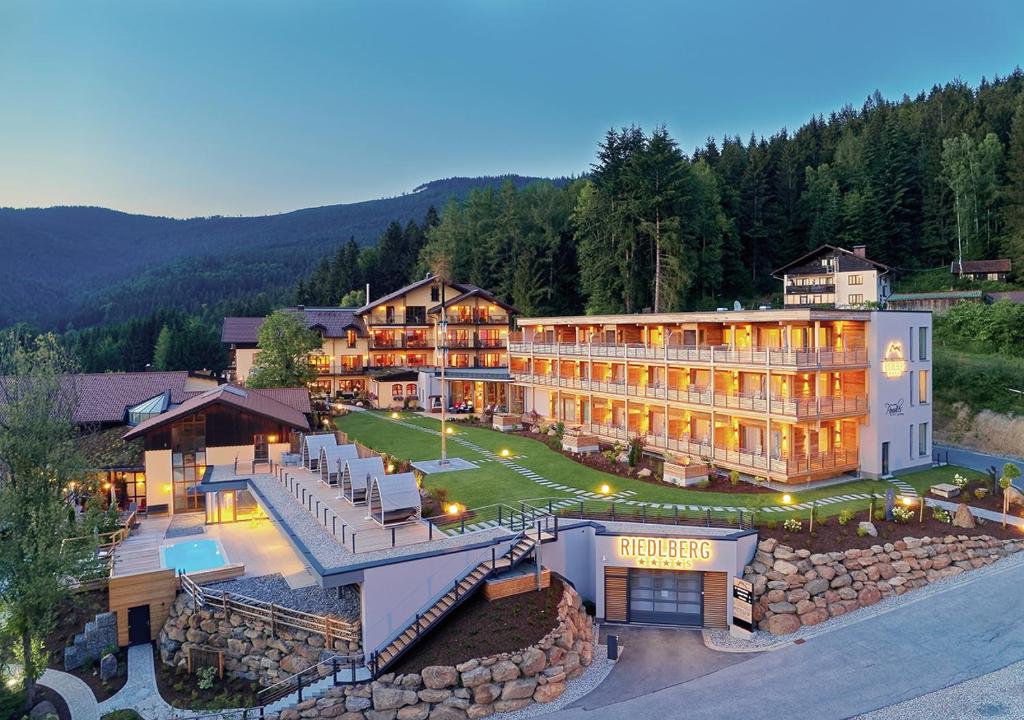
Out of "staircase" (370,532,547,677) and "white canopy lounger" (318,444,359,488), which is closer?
"staircase" (370,532,547,677)

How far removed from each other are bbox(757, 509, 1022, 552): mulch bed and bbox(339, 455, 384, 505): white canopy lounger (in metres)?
14.0

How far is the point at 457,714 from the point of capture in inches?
652

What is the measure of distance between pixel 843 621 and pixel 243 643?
18.3 meters

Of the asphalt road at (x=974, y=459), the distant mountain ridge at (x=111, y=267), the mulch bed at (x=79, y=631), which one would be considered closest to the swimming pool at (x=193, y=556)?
the mulch bed at (x=79, y=631)

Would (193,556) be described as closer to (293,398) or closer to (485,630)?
(485,630)

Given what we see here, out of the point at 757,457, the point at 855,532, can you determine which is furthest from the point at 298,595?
the point at 757,457

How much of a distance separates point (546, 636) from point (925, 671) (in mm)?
9860

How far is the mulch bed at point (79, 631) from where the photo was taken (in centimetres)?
2045

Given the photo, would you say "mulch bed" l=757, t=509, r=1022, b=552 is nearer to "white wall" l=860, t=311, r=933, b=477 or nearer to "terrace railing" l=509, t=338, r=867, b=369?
"white wall" l=860, t=311, r=933, b=477

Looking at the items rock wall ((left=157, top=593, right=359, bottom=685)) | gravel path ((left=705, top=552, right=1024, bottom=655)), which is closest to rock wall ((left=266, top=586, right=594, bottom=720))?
rock wall ((left=157, top=593, right=359, bottom=685))

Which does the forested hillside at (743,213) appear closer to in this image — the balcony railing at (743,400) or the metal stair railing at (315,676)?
the balcony railing at (743,400)

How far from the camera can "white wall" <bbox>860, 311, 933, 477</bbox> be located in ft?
96.0

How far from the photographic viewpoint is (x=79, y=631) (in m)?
23.1

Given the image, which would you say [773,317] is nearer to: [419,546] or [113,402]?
[419,546]
